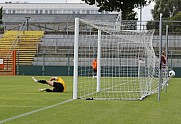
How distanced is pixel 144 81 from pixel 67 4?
3595 inches

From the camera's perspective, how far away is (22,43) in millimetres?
50844

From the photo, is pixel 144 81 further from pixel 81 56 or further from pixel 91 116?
pixel 81 56

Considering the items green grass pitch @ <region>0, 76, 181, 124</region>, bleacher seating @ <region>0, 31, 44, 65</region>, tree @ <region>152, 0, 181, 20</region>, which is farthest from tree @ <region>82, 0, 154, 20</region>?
green grass pitch @ <region>0, 76, 181, 124</region>

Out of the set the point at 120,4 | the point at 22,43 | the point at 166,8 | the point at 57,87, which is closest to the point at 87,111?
the point at 57,87

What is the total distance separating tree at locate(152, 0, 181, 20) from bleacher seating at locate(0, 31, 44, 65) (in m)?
49.4

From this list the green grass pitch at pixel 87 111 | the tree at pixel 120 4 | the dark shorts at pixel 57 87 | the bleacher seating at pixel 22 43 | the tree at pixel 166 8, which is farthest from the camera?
the tree at pixel 166 8

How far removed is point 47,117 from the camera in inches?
464

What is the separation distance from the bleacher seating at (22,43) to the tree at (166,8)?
49.4 metres

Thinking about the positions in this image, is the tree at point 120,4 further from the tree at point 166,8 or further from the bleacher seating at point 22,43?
the tree at point 166,8

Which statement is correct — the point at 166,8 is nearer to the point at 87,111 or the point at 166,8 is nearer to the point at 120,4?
→ the point at 120,4

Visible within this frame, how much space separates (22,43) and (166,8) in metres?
53.5

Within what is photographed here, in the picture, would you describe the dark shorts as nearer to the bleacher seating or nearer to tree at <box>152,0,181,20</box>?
the bleacher seating

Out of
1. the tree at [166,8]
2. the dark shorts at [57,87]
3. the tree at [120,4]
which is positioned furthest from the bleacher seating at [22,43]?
the tree at [166,8]

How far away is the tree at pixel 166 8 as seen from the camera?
9881 centimetres
